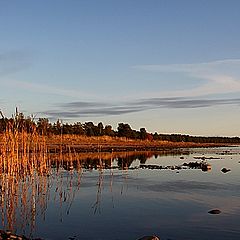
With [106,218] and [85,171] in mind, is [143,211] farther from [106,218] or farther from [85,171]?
[85,171]

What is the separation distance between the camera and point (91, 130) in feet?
263

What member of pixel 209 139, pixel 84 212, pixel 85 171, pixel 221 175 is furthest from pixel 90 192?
pixel 209 139

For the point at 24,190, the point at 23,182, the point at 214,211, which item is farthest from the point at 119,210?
the point at 23,182

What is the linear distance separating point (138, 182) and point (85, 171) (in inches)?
269

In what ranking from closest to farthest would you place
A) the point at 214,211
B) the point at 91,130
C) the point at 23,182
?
the point at 214,211 → the point at 23,182 → the point at 91,130

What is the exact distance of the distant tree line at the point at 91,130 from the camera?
15350mm

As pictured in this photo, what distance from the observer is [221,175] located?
93.8 feet

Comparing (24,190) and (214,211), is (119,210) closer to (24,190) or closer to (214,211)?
(214,211)

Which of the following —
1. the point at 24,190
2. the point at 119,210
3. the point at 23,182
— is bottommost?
the point at 119,210

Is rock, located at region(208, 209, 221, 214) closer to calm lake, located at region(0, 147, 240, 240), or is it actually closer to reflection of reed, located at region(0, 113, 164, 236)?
calm lake, located at region(0, 147, 240, 240)

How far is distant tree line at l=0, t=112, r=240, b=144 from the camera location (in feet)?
50.4

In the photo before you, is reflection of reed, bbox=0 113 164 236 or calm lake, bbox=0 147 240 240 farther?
reflection of reed, bbox=0 113 164 236

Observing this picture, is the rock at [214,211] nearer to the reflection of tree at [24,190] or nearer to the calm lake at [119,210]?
the calm lake at [119,210]

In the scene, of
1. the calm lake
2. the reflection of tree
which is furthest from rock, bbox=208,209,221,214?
the reflection of tree
